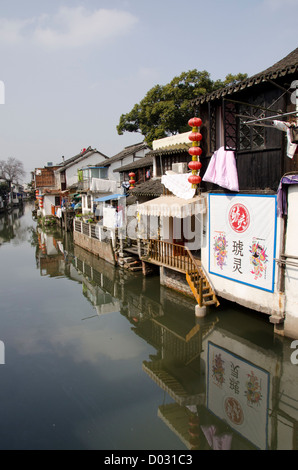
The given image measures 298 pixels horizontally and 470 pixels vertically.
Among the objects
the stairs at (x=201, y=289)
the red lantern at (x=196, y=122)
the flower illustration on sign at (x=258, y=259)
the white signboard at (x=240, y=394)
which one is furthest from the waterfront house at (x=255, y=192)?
the white signboard at (x=240, y=394)

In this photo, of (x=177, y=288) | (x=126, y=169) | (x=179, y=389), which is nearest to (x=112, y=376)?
(x=179, y=389)

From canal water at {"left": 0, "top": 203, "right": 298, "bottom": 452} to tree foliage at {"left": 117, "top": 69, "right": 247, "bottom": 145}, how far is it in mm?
16545

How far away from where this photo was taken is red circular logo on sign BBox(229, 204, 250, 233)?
9930 millimetres

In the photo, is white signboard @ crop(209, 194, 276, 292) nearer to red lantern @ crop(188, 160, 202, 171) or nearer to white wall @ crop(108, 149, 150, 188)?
red lantern @ crop(188, 160, 202, 171)

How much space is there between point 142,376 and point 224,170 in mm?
6584

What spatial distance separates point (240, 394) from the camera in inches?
295

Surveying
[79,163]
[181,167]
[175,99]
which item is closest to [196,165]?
[181,167]

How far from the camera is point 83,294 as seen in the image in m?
15.3

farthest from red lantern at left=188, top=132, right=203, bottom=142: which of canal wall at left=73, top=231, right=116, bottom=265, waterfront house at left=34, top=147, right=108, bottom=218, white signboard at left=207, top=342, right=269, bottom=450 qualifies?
waterfront house at left=34, top=147, right=108, bottom=218

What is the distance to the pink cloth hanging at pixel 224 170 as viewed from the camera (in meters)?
10.1

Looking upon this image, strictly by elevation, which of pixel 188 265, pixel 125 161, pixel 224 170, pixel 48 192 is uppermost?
pixel 125 161

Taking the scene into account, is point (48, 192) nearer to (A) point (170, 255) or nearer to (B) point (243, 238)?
(A) point (170, 255)

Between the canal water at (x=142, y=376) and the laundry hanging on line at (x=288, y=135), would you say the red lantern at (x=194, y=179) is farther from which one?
the canal water at (x=142, y=376)

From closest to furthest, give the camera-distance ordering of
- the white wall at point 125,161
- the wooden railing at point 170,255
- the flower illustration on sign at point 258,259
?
the flower illustration on sign at point 258,259 → the wooden railing at point 170,255 → the white wall at point 125,161
